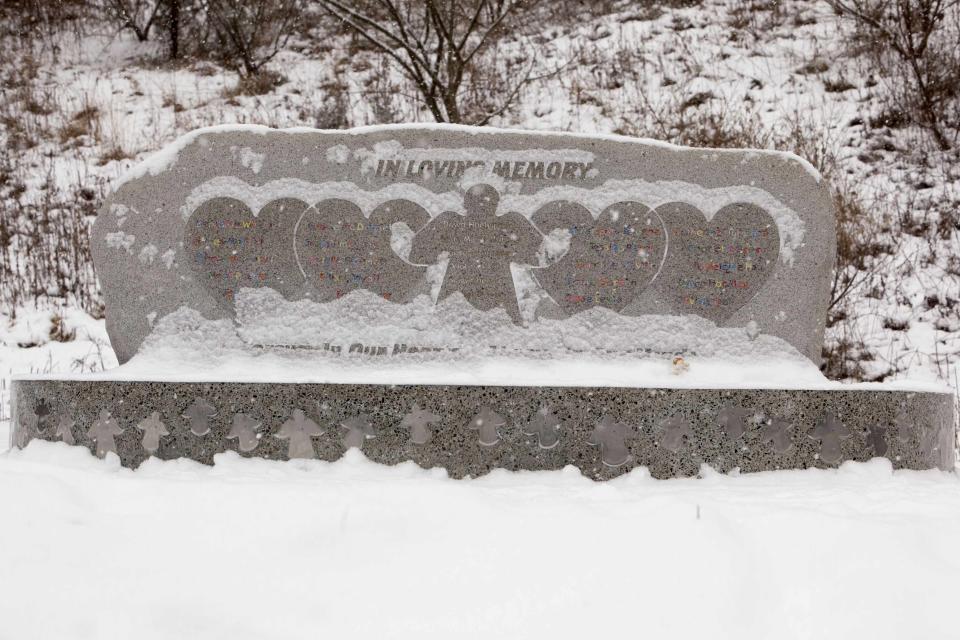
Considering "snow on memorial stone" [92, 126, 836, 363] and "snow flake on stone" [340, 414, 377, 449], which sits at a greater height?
"snow on memorial stone" [92, 126, 836, 363]

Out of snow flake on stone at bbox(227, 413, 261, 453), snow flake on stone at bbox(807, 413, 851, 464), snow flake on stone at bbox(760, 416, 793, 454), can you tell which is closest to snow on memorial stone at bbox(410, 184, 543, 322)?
snow flake on stone at bbox(227, 413, 261, 453)

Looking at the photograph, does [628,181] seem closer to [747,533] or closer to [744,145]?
[747,533]

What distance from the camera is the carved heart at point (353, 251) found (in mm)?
3402

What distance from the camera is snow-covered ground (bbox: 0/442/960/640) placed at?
1.66 m

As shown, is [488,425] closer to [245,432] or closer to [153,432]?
[245,432]

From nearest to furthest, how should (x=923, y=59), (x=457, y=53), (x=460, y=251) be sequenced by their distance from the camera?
(x=460, y=251) < (x=457, y=53) < (x=923, y=59)

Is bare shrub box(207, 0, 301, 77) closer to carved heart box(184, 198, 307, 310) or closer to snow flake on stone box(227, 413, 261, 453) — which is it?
carved heart box(184, 198, 307, 310)

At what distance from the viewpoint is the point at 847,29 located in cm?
811

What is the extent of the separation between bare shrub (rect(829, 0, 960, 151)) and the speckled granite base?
16.9ft

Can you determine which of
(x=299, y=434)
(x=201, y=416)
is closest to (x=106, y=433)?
(x=201, y=416)

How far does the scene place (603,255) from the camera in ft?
11.3

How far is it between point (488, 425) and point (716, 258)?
4.30 feet

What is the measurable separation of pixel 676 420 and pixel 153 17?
8610mm

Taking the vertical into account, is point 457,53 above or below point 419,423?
above
